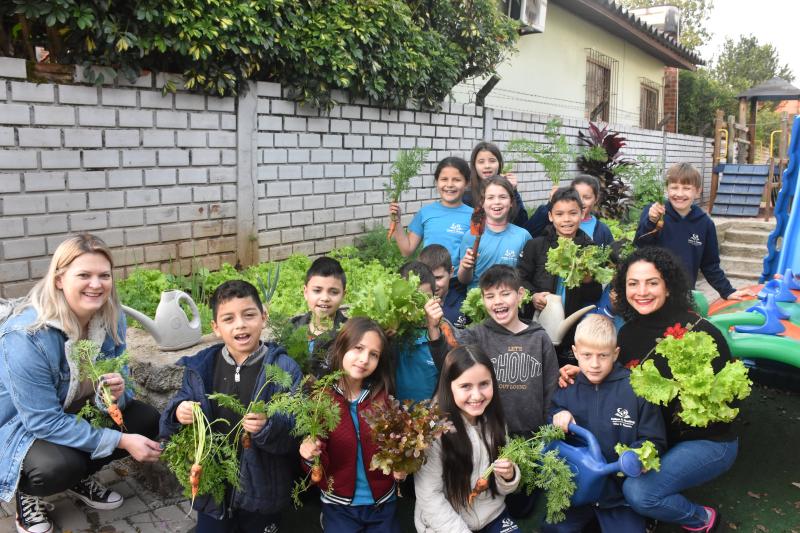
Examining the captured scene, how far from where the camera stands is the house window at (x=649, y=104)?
1841cm

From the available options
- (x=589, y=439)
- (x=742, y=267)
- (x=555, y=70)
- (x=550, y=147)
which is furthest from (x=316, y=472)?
(x=555, y=70)

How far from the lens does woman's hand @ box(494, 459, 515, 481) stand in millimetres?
2859

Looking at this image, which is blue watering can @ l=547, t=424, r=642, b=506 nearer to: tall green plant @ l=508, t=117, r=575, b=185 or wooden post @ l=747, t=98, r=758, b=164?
tall green plant @ l=508, t=117, r=575, b=185

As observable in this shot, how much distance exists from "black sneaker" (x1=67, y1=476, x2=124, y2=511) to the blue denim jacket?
504mm

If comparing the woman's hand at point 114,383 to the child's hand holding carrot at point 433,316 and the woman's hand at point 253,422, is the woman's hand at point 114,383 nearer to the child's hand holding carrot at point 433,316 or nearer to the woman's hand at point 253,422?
the woman's hand at point 253,422

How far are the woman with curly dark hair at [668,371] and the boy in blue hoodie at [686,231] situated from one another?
1.23 m

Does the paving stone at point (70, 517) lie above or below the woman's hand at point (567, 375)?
below

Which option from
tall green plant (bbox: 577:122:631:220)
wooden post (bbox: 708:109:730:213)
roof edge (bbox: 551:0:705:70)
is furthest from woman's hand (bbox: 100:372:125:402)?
wooden post (bbox: 708:109:730:213)

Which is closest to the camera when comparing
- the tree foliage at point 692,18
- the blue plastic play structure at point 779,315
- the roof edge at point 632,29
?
the blue plastic play structure at point 779,315

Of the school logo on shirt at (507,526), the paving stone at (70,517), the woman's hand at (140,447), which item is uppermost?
the woman's hand at (140,447)

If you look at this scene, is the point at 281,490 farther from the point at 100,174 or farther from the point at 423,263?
the point at 100,174

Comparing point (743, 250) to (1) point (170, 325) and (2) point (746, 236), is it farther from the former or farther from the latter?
(1) point (170, 325)

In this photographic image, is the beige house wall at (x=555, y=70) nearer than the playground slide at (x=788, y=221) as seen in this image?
No

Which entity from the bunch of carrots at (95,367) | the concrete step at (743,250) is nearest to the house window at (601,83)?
the concrete step at (743,250)
